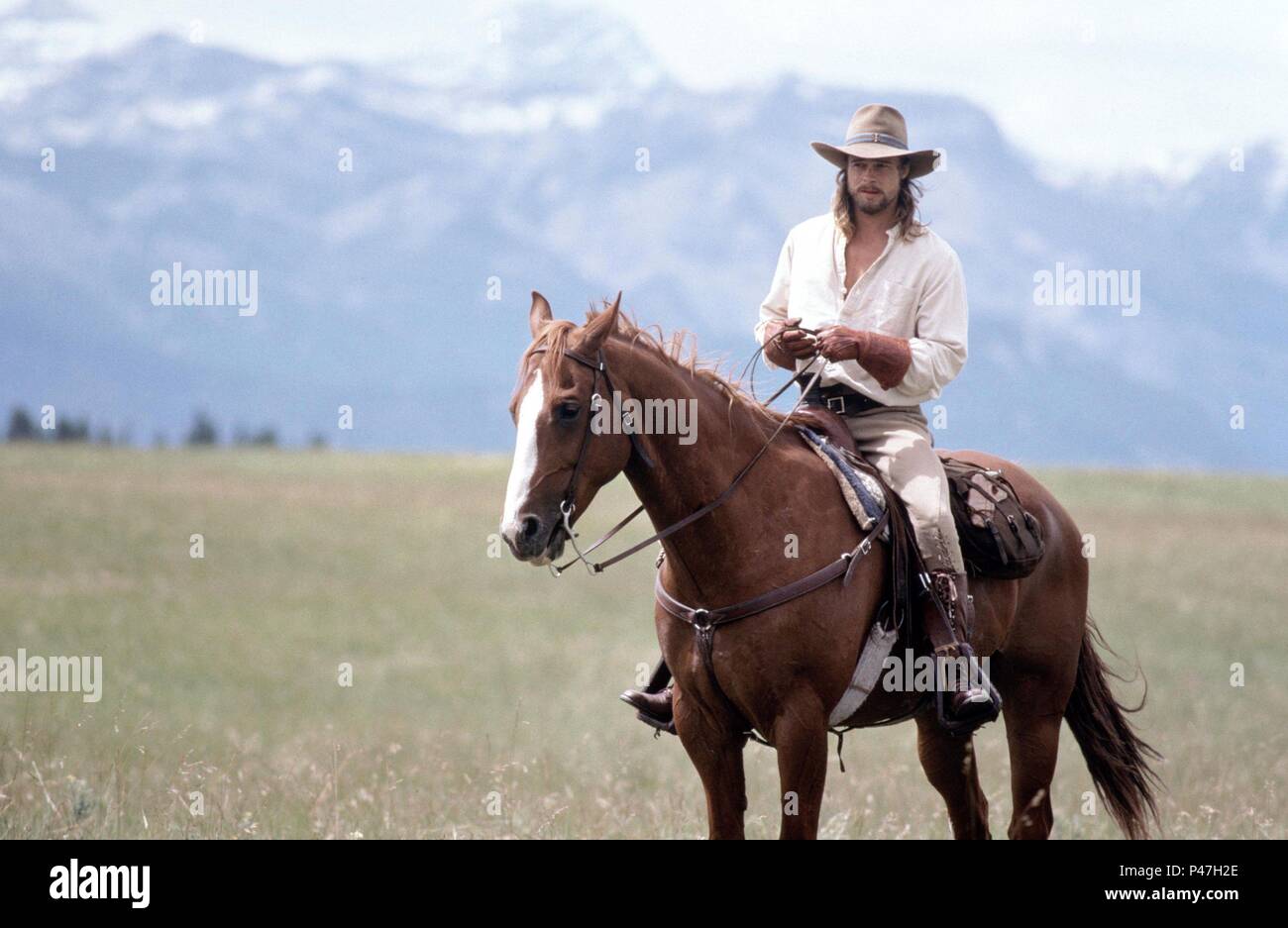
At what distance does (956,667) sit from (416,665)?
22.0m

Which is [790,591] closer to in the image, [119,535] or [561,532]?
[561,532]

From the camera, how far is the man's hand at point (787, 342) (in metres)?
6.88

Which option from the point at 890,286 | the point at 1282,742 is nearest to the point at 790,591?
the point at 890,286

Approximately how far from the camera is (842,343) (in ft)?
22.0

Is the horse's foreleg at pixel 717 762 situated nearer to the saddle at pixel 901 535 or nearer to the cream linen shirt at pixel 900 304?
the saddle at pixel 901 535

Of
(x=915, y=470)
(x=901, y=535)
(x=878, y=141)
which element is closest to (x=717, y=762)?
(x=901, y=535)

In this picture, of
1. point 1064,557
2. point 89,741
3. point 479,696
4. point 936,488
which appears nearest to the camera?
point 936,488

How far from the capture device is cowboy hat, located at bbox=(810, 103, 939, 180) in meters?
7.22

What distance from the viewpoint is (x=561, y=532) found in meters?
5.70

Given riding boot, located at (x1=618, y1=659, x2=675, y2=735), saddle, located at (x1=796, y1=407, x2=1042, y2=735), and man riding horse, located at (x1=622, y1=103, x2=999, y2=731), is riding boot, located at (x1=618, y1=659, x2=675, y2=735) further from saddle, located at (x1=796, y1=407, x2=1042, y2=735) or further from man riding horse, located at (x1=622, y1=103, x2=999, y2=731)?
saddle, located at (x1=796, y1=407, x2=1042, y2=735)

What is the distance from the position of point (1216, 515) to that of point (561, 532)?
46.2 meters

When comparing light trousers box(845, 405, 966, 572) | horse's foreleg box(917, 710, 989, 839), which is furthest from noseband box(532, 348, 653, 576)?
horse's foreleg box(917, 710, 989, 839)

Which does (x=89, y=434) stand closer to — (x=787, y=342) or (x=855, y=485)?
(x=787, y=342)

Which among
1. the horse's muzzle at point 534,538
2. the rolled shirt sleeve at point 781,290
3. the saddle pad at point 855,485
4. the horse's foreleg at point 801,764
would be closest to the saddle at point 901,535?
the saddle pad at point 855,485
